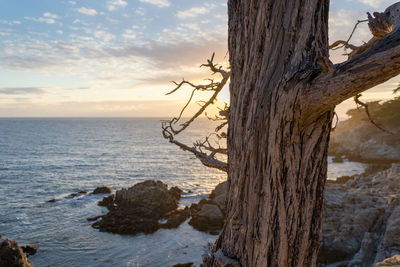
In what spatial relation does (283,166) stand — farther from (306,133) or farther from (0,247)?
(0,247)

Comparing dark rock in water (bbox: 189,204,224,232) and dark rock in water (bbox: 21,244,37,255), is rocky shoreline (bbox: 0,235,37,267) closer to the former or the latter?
dark rock in water (bbox: 21,244,37,255)

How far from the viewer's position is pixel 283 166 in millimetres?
2113

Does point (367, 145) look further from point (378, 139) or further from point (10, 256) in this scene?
point (10, 256)

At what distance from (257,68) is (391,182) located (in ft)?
50.0

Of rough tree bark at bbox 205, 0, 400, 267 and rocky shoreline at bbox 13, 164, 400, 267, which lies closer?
rough tree bark at bbox 205, 0, 400, 267

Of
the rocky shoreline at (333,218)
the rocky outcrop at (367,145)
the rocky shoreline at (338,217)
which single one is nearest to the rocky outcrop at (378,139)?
the rocky outcrop at (367,145)

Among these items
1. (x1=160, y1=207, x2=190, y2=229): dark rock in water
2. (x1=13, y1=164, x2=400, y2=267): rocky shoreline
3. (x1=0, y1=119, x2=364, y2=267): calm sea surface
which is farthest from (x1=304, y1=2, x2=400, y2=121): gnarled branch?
(x1=160, y1=207, x2=190, y2=229): dark rock in water

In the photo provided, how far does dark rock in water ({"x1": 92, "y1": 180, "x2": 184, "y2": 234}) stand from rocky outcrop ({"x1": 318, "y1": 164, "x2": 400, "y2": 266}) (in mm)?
9086

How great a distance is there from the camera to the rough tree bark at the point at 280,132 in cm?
204

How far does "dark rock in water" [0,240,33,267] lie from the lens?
31.5ft

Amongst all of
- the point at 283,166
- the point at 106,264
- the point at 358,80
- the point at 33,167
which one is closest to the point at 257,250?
the point at 283,166

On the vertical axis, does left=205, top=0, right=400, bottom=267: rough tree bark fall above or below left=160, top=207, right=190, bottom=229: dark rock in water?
above

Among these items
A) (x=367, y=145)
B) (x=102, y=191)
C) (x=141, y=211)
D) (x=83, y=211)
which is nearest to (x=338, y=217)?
(x=141, y=211)

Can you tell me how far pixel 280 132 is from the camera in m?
2.10
